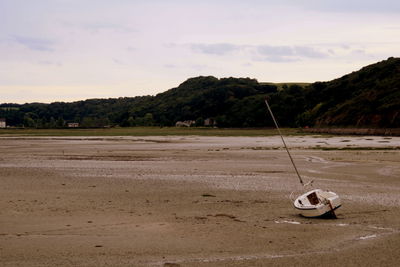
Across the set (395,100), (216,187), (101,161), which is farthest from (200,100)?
(216,187)

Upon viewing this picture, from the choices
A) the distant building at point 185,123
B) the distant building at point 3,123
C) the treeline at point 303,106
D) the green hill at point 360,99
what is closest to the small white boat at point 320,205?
the green hill at point 360,99

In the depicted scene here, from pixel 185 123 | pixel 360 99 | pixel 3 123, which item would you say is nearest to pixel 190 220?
pixel 360 99

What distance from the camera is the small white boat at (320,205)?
41.5 ft

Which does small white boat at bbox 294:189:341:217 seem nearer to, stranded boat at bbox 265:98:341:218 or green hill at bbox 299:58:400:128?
stranded boat at bbox 265:98:341:218

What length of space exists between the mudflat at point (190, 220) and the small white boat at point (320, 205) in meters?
0.19

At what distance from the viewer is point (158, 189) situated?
17828mm

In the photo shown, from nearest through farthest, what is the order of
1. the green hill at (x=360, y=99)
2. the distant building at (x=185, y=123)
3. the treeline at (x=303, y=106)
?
the green hill at (x=360, y=99) → the treeline at (x=303, y=106) → the distant building at (x=185, y=123)

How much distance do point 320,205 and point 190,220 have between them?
9.77 ft

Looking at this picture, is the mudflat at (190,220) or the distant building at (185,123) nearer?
the mudflat at (190,220)

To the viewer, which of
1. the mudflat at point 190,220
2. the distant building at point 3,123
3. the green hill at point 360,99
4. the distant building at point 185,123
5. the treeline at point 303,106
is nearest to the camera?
the mudflat at point 190,220

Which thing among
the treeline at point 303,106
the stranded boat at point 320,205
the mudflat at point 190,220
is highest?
the treeline at point 303,106

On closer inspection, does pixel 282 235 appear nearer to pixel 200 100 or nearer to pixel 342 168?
pixel 342 168

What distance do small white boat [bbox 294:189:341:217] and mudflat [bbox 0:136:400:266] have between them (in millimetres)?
194

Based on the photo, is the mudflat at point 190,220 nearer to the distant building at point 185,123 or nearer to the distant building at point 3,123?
the distant building at point 185,123
